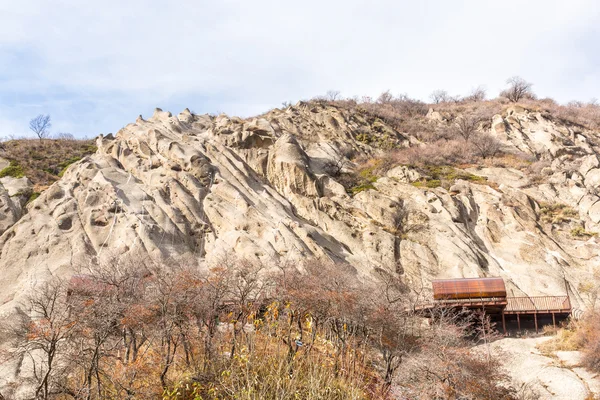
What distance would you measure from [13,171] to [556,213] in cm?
5504

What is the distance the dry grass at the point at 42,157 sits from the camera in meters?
46.0

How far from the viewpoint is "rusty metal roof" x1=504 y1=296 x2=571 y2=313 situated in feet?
98.2

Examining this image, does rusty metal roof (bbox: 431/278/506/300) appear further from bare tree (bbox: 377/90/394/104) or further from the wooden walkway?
bare tree (bbox: 377/90/394/104)

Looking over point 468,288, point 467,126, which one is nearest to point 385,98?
point 467,126

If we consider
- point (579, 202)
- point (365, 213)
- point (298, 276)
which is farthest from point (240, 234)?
point (579, 202)

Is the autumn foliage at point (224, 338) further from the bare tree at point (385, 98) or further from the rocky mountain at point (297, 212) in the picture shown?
the bare tree at point (385, 98)

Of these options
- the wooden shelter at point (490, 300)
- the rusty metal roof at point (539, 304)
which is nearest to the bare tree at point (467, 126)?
the rusty metal roof at point (539, 304)

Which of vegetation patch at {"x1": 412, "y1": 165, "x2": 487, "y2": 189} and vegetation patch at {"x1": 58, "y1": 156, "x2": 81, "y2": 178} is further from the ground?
vegetation patch at {"x1": 58, "y1": 156, "x2": 81, "y2": 178}

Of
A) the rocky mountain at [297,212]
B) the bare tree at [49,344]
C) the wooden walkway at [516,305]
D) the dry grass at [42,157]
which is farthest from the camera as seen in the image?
the dry grass at [42,157]

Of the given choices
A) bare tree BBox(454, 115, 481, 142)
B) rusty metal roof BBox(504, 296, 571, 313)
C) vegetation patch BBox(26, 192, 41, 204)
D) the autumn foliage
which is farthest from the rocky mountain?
bare tree BBox(454, 115, 481, 142)

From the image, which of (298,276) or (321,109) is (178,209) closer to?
(298,276)

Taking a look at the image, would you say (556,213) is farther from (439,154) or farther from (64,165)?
(64,165)

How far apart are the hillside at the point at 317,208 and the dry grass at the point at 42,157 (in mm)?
524

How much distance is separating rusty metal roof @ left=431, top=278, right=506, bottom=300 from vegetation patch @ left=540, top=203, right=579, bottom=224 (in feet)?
41.7
